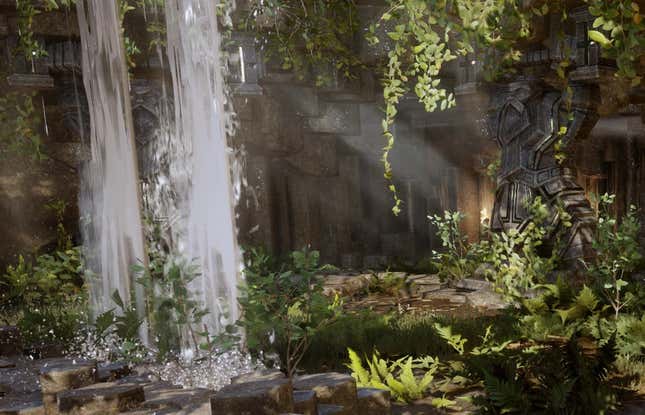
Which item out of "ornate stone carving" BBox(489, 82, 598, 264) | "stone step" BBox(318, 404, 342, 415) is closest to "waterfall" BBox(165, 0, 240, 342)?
"stone step" BBox(318, 404, 342, 415)

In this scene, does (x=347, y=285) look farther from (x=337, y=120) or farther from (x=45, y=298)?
(x=45, y=298)

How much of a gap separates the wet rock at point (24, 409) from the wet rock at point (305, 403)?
1360 millimetres

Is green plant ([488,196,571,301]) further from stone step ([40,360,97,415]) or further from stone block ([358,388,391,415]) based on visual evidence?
stone step ([40,360,97,415])

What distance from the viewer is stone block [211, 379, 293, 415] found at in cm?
270

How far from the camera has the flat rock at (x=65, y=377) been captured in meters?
3.34

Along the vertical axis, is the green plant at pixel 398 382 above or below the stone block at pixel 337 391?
below

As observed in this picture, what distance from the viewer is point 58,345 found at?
502cm

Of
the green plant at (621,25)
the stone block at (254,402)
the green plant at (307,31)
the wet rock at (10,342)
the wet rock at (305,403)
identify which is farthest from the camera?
the green plant at (307,31)

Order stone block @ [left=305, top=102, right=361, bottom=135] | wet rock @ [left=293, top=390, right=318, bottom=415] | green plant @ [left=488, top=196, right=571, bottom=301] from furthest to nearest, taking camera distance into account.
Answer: stone block @ [left=305, top=102, right=361, bottom=135], green plant @ [left=488, top=196, right=571, bottom=301], wet rock @ [left=293, top=390, right=318, bottom=415]

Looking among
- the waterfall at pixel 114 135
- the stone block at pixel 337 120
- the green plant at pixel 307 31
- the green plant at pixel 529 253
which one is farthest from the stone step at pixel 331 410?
the stone block at pixel 337 120

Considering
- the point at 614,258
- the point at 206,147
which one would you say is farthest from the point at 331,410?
the point at 614,258

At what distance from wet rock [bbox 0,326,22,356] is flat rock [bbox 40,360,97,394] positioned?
1.55 m

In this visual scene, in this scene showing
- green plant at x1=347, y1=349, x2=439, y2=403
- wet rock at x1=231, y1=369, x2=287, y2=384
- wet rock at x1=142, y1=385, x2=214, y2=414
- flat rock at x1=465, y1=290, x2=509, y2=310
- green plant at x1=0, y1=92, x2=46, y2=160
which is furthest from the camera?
green plant at x1=0, y1=92, x2=46, y2=160

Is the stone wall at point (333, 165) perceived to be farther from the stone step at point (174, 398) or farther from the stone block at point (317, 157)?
the stone step at point (174, 398)
